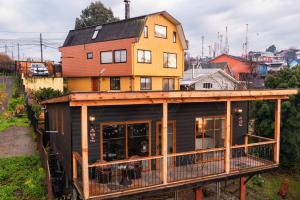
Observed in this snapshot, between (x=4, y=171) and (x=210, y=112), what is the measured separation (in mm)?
9150

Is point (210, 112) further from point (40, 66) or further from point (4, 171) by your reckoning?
point (40, 66)

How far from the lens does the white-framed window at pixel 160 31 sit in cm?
2632

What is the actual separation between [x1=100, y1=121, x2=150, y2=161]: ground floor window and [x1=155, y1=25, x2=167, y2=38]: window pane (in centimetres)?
1697

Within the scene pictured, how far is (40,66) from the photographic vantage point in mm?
31141

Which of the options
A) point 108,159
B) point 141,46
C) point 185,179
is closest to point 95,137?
point 108,159

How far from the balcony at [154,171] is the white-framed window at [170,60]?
16.5 metres

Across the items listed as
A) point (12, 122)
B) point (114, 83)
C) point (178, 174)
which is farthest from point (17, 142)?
point (114, 83)

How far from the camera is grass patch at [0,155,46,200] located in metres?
10.7

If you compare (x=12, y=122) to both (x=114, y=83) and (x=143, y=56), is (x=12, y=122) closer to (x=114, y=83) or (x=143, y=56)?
(x=114, y=83)

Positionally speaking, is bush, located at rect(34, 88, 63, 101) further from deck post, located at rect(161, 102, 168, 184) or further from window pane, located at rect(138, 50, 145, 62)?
deck post, located at rect(161, 102, 168, 184)

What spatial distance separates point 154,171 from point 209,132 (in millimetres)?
3134

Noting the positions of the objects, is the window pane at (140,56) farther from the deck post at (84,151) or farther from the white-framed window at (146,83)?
the deck post at (84,151)

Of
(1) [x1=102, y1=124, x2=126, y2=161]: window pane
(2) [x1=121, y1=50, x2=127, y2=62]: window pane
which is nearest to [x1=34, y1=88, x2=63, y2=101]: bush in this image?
(2) [x1=121, y1=50, x2=127, y2=62]: window pane

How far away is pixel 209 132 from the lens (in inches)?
485
